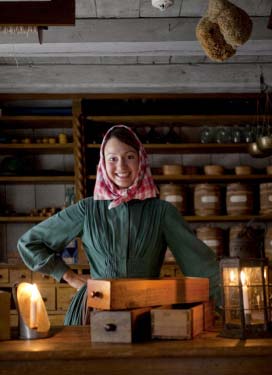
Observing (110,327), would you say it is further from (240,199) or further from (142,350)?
(240,199)

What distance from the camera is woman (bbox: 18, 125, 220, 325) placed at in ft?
7.90

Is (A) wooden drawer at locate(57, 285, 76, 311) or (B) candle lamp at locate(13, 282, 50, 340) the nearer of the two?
(B) candle lamp at locate(13, 282, 50, 340)

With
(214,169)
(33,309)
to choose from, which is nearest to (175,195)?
(214,169)

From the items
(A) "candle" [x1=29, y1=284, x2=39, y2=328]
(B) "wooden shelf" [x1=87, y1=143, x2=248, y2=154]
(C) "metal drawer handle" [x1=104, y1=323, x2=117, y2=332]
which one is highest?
(B) "wooden shelf" [x1=87, y1=143, x2=248, y2=154]

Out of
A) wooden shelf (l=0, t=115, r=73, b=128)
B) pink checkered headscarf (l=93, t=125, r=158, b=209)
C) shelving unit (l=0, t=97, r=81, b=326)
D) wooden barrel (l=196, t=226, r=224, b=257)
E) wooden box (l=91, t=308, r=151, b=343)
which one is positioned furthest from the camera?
wooden shelf (l=0, t=115, r=73, b=128)

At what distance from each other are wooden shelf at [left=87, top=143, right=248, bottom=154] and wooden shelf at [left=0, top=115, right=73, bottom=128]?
37cm

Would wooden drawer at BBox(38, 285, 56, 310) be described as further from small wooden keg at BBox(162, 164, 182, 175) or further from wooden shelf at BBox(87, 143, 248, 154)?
small wooden keg at BBox(162, 164, 182, 175)

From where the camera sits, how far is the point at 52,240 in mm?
2564

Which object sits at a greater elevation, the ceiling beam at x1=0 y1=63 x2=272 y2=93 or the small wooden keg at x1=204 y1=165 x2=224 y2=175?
the ceiling beam at x1=0 y1=63 x2=272 y2=93

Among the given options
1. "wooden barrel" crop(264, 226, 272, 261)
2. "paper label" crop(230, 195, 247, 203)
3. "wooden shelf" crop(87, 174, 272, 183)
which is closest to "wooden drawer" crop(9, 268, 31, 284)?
"wooden shelf" crop(87, 174, 272, 183)

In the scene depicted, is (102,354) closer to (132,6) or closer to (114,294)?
(114,294)

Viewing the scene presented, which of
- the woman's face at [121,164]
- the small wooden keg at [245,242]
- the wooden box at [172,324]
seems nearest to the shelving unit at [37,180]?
the small wooden keg at [245,242]

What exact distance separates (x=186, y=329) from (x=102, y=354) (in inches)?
10.2

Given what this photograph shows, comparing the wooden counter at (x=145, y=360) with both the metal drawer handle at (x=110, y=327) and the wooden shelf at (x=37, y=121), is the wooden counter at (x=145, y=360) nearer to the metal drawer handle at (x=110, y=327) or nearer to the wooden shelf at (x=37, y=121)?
the metal drawer handle at (x=110, y=327)
